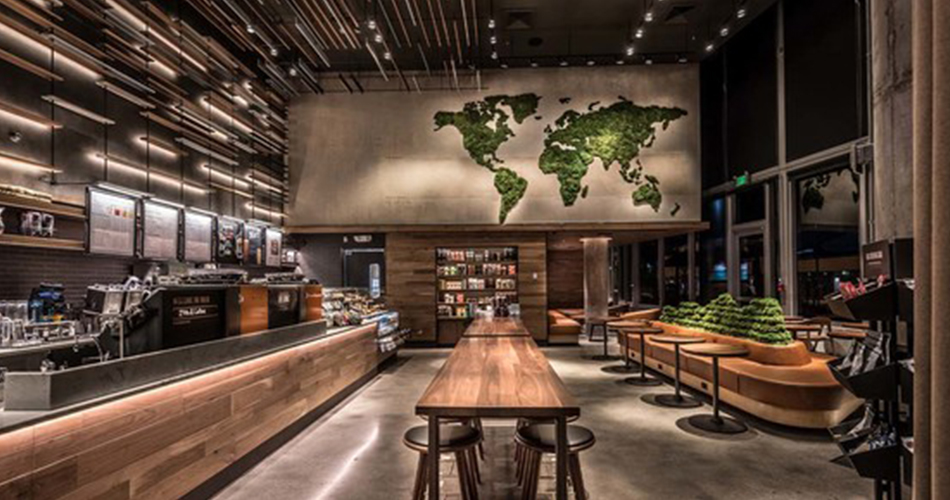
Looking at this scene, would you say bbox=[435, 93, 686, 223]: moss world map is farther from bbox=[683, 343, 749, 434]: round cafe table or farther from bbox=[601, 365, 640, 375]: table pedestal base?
bbox=[683, 343, 749, 434]: round cafe table

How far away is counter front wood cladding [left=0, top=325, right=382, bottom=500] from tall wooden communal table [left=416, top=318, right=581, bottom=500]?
64.9 inches

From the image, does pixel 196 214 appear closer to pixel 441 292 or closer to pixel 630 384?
pixel 441 292

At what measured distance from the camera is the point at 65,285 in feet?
16.6

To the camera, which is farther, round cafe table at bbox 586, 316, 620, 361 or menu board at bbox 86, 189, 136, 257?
round cafe table at bbox 586, 316, 620, 361

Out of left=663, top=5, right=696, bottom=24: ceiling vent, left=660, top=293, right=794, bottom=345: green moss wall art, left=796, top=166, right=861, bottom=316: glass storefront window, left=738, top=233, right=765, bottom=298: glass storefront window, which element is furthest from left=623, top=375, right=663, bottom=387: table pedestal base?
left=663, top=5, right=696, bottom=24: ceiling vent

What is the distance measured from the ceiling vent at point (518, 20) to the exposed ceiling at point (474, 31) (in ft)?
0.06

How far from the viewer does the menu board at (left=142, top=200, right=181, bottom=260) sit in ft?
19.3

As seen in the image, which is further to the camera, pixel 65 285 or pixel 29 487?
pixel 65 285

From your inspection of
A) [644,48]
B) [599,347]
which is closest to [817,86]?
Result: [644,48]

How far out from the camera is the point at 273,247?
9258mm

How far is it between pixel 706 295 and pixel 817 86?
16.1 feet

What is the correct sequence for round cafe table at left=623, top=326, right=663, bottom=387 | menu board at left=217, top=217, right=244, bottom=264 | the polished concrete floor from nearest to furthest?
the polished concrete floor → round cafe table at left=623, top=326, right=663, bottom=387 → menu board at left=217, top=217, right=244, bottom=264

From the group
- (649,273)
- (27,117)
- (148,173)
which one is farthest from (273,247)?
(649,273)

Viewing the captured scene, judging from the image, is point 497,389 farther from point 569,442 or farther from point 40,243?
point 40,243
